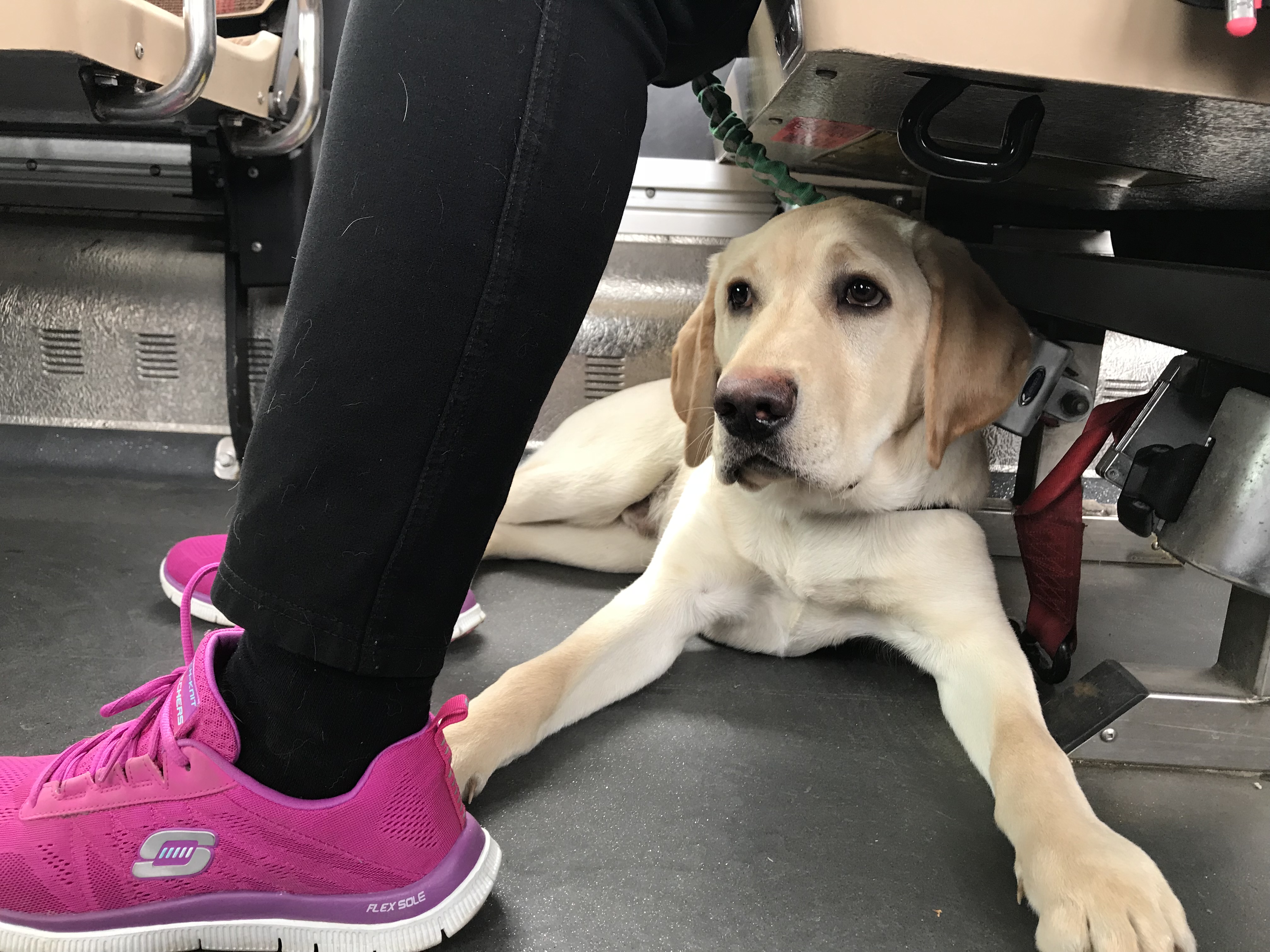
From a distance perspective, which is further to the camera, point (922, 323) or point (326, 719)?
point (922, 323)

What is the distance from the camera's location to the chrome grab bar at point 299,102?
86.4 inches

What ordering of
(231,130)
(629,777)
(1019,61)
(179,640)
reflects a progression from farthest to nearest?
(231,130) < (179,640) < (629,777) < (1019,61)

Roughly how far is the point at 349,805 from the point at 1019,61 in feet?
2.79

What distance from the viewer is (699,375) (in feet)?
4.79

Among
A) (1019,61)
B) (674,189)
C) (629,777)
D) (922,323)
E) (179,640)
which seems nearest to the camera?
(1019,61)

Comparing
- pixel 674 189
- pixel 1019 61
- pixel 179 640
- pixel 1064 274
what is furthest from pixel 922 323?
pixel 674 189

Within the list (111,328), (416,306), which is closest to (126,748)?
(416,306)

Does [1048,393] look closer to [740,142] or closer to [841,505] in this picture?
[841,505]

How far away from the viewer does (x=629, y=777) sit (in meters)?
Answer: 1.07

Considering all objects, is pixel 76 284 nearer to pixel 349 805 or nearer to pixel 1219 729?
pixel 349 805

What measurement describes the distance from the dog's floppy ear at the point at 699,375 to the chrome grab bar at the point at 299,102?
1328 mm

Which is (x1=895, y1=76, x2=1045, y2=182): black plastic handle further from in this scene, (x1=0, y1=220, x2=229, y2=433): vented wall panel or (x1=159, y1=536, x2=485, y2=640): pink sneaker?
(x1=0, y1=220, x2=229, y2=433): vented wall panel

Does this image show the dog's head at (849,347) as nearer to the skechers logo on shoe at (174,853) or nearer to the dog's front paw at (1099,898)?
the dog's front paw at (1099,898)

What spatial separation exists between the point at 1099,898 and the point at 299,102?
93.6 inches
